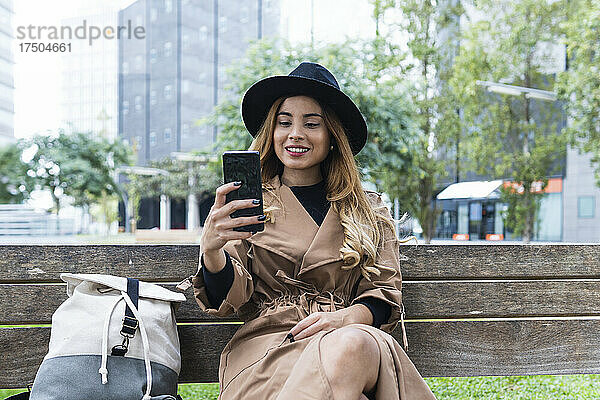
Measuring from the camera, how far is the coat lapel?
220 centimetres

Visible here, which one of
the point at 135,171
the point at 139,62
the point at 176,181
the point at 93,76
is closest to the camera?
the point at 176,181

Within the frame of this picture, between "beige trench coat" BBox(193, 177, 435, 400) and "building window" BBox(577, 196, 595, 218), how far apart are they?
52.2ft

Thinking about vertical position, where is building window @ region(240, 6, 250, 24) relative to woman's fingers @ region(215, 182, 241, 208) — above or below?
above

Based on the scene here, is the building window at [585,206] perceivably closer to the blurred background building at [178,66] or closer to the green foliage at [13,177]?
the blurred background building at [178,66]

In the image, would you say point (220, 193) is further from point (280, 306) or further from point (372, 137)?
point (372, 137)

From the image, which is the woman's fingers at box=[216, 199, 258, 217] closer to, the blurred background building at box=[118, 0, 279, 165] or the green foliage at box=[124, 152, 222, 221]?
the green foliage at box=[124, 152, 222, 221]

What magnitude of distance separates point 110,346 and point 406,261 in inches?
47.6

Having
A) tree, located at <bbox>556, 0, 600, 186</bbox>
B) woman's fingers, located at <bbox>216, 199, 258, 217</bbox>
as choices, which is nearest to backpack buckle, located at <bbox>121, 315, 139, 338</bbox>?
woman's fingers, located at <bbox>216, 199, 258, 217</bbox>

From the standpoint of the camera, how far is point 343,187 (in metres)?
2.39

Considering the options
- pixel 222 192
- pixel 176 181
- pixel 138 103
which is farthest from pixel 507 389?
pixel 138 103

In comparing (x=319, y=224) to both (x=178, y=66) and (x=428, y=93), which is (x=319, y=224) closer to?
(x=428, y=93)

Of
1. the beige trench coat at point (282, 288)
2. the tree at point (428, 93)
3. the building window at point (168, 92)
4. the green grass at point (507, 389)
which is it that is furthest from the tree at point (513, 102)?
the building window at point (168, 92)

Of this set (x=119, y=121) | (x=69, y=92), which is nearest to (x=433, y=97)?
(x=119, y=121)

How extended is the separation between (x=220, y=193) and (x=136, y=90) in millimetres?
33925
